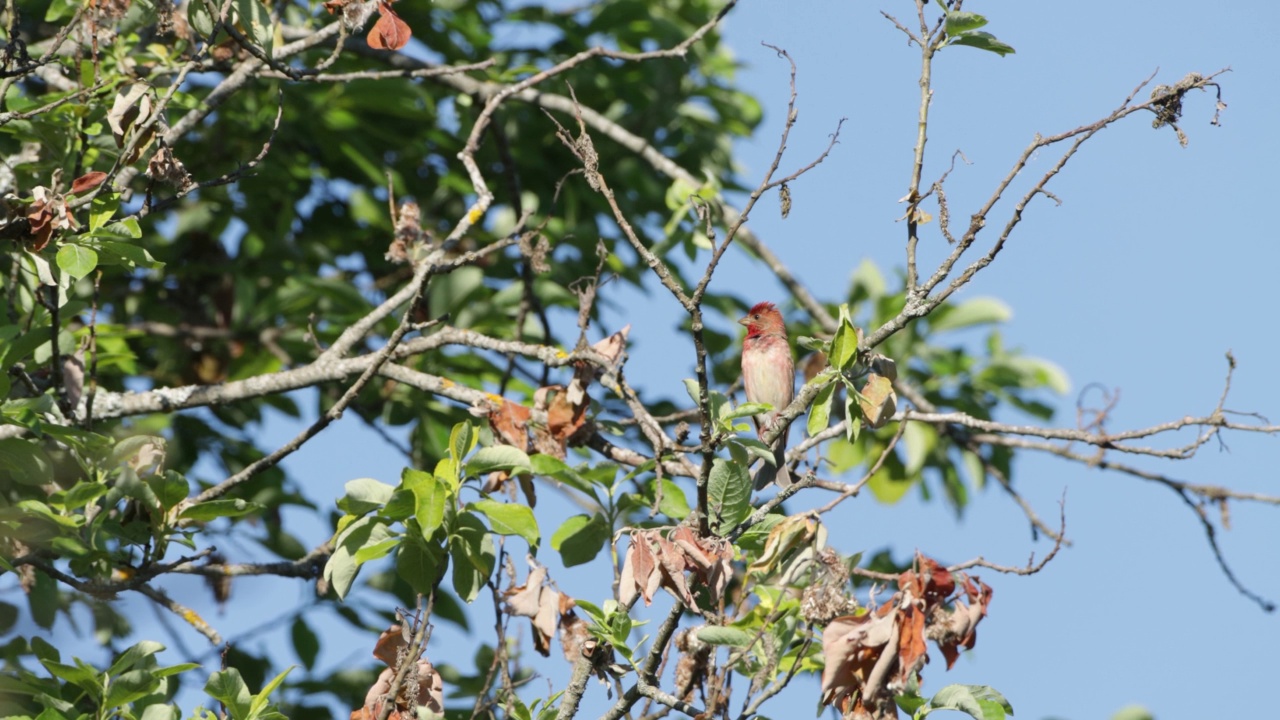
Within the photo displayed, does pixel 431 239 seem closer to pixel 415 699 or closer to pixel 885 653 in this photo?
pixel 415 699

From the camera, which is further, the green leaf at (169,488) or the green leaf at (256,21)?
the green leaf at (256,21)

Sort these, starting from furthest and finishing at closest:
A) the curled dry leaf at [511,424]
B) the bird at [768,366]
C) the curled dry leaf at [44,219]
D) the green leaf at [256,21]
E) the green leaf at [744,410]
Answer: the bird at [768,366], the curled dry leaf at [511,424], the green leaf at [256,21], the curled dry leaf at [44,219], the green leaf at [744,410]

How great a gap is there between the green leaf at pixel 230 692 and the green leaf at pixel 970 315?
14.1ft

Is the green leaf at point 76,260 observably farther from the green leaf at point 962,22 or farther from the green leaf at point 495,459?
the green leaf at point 962,22

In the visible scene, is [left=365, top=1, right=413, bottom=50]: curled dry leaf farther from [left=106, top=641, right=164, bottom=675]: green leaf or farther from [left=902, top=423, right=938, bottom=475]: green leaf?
[left=902, top=423, right=938, bottom=475]: green leaf

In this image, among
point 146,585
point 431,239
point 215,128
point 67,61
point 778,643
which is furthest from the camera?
point 215,128

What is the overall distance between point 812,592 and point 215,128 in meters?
4.33

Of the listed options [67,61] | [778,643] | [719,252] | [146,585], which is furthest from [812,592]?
[67,61]

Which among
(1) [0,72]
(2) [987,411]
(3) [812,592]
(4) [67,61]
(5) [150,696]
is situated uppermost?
(2) [987,411]

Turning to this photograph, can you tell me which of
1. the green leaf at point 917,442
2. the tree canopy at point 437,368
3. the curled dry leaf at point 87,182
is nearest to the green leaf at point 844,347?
the tree canopy at point 437,368

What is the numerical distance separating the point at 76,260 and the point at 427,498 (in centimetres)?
118

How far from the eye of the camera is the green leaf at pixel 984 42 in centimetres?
349

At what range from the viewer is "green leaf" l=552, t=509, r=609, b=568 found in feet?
13.6

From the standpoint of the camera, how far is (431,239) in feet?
17.1
